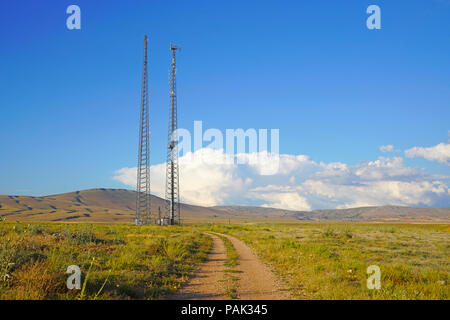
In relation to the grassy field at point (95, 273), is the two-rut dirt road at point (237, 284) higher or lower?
lower

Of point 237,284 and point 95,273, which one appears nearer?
point 95,273

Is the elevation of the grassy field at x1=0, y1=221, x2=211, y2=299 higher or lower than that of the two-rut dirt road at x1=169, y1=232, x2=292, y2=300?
higher

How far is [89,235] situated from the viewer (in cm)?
2536

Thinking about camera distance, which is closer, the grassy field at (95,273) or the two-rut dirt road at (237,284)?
the grassy field at (95,273)

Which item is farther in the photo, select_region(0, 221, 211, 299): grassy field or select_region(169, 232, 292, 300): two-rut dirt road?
select_region(169, 232, 292, 300): two-rut dirt road

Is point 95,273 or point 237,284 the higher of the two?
point 95,273
